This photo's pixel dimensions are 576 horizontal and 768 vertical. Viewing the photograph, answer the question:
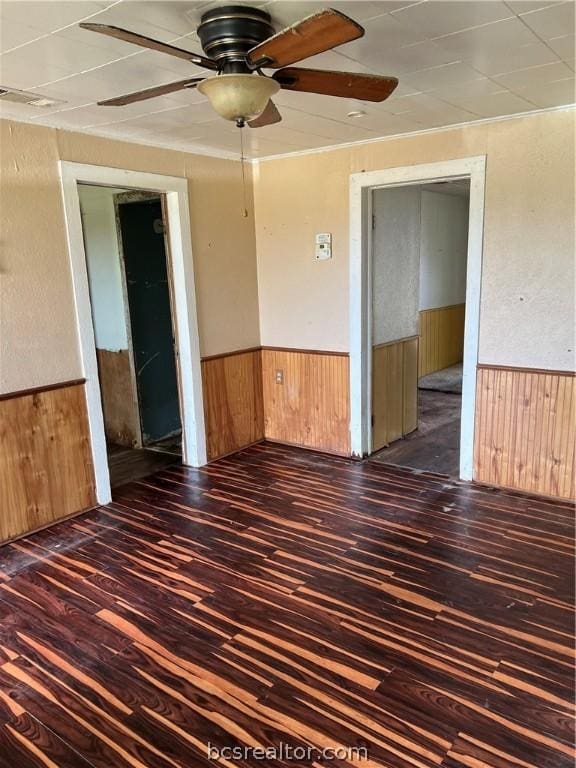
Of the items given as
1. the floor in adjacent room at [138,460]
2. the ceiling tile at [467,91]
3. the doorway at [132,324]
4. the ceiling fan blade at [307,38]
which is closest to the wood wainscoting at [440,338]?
the doorway at [132,324]

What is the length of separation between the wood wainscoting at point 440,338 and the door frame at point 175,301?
12.9 feet

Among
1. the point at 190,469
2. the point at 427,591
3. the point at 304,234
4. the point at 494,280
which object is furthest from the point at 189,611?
the point at 304,234

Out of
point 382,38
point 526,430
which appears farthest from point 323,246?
point 382,38

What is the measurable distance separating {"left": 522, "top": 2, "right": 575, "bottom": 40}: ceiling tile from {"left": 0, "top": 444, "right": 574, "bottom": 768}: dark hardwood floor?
241cm

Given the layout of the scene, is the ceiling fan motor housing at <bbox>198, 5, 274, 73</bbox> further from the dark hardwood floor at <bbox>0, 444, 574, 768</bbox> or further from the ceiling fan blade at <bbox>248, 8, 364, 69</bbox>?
the dark hardwood floor at <bbox>0, 444, 574, 768</bbox>

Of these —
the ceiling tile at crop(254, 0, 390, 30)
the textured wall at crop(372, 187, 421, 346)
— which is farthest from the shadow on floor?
the ceiling tile at crop(254, 0, 390, 30)

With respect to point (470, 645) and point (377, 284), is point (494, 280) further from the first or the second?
point (470, 645)

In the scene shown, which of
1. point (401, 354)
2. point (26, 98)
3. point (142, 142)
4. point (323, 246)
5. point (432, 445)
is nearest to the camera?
point (26, 98)

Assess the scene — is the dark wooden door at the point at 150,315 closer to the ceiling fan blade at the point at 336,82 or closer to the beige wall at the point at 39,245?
the beige wall at the point at 39,245

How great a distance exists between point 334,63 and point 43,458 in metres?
2.73

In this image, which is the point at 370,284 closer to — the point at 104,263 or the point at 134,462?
the point at 104,263

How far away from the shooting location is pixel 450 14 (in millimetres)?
1985

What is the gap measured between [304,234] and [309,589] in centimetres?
287

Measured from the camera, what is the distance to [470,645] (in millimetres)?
2312
